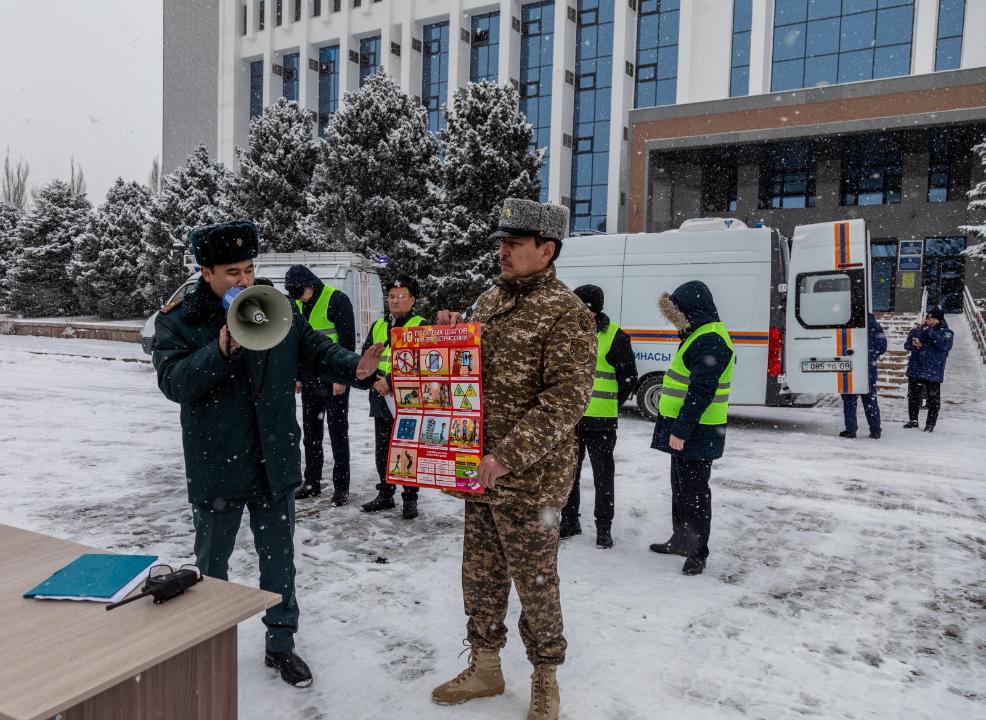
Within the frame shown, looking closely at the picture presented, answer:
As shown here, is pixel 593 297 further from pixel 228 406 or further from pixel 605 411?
pixel 228 406

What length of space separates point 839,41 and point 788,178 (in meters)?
6.45

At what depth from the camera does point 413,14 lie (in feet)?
131

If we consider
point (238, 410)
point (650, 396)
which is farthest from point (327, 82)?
point (238, 410)

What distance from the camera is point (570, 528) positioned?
526 centimetres

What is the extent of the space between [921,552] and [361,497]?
14.6 feet

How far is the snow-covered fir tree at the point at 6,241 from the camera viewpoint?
36.8 m

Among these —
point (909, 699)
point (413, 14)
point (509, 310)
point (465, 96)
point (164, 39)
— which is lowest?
point (909, 699)

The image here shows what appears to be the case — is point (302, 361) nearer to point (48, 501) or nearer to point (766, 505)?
point (48, 501)

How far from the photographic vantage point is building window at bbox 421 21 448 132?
39.9 m

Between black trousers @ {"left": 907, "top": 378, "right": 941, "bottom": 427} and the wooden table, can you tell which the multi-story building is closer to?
black trousers @ {"left": 907, "top": 378, "right": 941, "bottom": 427}

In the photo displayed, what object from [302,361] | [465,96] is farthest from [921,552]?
[465,96]

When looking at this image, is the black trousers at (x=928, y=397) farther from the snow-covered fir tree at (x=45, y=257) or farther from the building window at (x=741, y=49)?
the snow-covered fir tree at (x=45, y=257)

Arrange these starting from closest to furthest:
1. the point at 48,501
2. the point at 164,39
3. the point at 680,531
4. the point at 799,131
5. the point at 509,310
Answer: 1. the point at 509,310
2. the point at 680,531
3. the point at 48,501
4. the point at 799,131
5. the point at 164,39

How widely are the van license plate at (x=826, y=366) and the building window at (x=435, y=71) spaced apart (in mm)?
33319
